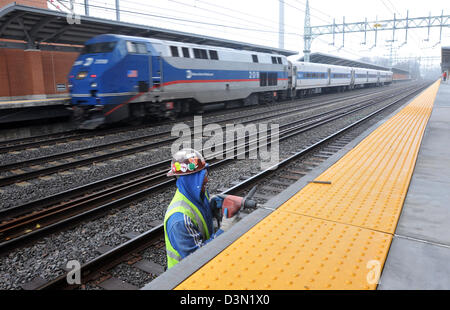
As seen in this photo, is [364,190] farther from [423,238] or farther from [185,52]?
[185,52]

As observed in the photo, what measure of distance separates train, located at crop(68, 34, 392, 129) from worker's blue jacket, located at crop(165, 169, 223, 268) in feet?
34.4

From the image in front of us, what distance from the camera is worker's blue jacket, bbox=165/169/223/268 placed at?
9.03 feet

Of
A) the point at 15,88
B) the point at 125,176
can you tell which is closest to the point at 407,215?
the point at 125,176

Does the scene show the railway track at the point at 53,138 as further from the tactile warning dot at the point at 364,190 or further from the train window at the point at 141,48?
the tactile warning dot at the point at 364,190

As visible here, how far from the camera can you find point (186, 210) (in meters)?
2.79

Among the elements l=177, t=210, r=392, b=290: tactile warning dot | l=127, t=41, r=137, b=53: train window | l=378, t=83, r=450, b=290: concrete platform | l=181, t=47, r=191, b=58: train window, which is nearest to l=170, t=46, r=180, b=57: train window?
l=181, t=47, r=191, b=58: train window

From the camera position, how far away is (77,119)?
1310 centimetres

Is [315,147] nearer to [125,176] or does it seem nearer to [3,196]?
[125,176]

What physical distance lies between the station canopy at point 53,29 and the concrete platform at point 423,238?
1460cm

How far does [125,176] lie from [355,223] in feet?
17.5

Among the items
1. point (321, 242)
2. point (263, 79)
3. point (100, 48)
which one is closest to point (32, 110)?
point (100, 48)

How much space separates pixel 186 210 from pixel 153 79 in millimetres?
12050

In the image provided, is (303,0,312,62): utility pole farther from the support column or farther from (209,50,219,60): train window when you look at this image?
the support column

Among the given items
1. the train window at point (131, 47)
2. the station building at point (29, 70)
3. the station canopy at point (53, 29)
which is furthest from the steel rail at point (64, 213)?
the station building at point (29, 70)
